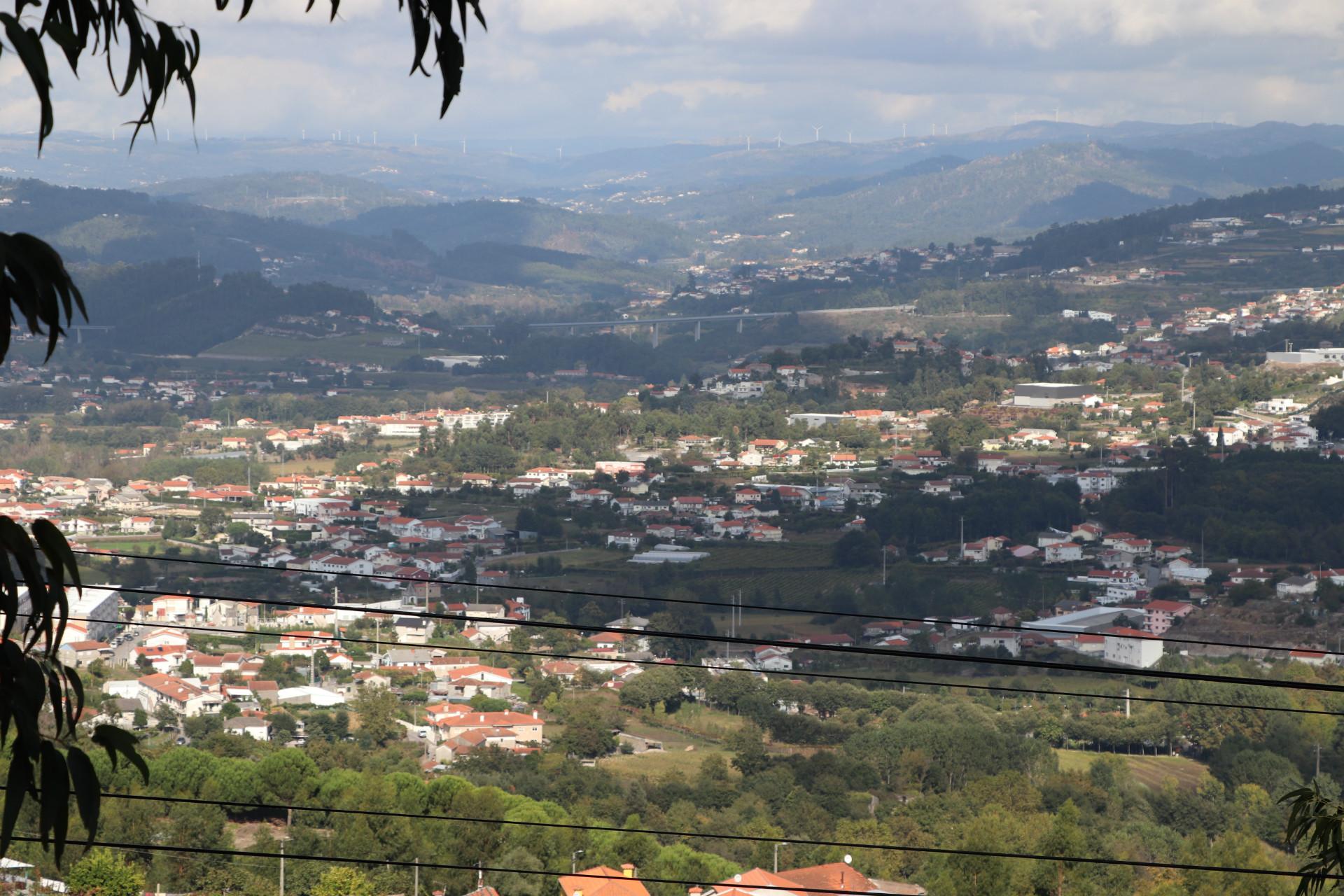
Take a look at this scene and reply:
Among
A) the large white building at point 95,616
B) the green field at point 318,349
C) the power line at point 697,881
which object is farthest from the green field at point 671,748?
the green field at point 318,349

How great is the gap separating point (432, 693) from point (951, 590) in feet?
21.3

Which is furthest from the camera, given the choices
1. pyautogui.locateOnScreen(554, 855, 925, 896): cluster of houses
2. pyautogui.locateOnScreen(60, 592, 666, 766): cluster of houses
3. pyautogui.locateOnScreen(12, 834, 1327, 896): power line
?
pyautogui.locateOnScreen(60, 592, 666, 766): cluster of houses

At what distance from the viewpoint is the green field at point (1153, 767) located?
10.9 metres

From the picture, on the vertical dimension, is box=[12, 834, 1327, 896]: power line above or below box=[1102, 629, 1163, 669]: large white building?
above

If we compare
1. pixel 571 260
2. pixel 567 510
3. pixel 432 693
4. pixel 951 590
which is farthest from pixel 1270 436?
pixel 571 260

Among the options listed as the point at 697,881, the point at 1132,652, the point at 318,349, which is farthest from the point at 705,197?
the point at 697,881

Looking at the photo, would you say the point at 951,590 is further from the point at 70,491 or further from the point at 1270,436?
the point at 70,491

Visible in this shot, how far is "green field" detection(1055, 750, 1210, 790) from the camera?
10.9 m

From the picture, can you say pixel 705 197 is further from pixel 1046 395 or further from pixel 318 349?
pixel 1046 395

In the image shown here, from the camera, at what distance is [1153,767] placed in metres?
11.3

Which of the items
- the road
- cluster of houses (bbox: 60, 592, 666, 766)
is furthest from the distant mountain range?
cluster of houses (bbox: 60, 592, 666, 766)

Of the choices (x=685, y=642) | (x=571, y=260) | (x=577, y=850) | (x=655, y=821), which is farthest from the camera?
(x=571, y=260)

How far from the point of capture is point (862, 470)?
23844 millimetres

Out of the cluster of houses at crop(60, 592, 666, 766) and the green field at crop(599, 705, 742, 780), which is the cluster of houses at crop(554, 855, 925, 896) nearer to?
the green field at crop(599, 705, 742, 780)
